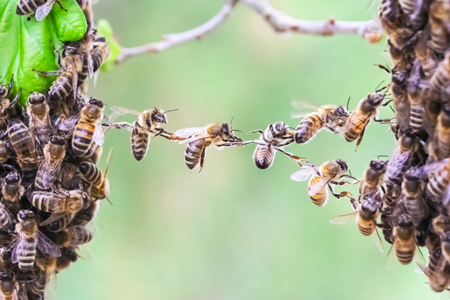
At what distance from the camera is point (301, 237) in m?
3.19

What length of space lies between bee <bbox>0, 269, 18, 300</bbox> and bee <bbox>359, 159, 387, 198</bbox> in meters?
1.09

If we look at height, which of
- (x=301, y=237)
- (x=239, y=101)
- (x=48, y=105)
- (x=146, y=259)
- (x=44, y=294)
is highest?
(x=48, y=105)

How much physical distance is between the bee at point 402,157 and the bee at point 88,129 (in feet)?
2.72

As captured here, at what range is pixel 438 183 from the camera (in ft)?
3.19

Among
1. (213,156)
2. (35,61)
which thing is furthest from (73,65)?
(213,156)

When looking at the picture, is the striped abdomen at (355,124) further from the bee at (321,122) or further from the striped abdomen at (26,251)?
the striped abdomen at (26,251)

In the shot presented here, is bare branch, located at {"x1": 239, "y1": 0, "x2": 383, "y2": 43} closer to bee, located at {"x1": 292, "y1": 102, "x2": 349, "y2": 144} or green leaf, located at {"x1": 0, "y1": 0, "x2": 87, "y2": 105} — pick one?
bee, located at {"x1": 292, "y1": 102, "x2": 349, "y2": 144}

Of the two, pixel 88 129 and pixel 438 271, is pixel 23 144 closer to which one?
pixel 88 129

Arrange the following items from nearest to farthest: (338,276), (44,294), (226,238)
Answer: (44,294)
(338,276)
(226,238)

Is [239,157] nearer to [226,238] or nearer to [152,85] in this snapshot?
[226,238]

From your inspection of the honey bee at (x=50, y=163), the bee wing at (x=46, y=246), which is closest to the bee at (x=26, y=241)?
the bee wing at (x=46, y=246)

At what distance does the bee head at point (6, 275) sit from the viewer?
130cm

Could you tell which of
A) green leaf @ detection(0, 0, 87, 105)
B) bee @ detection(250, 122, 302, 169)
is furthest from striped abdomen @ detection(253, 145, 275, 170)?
green leaf @ detection(0, 0, 87, 105)

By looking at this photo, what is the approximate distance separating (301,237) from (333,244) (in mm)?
233
